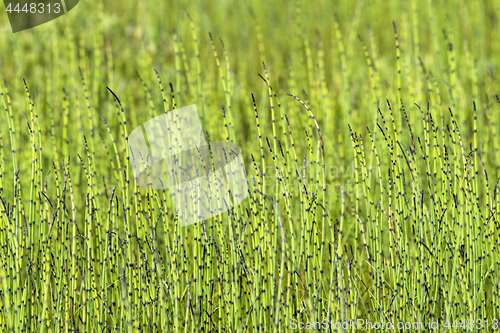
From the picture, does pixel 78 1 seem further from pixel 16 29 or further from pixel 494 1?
pixel 494 1

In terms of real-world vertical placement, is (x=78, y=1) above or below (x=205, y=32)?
above

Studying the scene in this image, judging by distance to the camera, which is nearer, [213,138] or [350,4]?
[213,138]

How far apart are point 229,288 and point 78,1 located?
2372 mm

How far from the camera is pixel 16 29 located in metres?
2.48

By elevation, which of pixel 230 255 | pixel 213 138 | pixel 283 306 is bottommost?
pixel 283 306

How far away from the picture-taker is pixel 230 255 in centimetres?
112

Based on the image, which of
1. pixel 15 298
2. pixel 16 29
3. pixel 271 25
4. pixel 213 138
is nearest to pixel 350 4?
pixel 271 25

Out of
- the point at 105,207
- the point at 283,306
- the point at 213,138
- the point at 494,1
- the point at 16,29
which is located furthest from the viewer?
the point at 494,1

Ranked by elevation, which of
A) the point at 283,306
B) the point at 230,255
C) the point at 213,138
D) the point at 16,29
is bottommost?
the point at 283,306

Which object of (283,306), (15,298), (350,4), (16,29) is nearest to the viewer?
(15,298)

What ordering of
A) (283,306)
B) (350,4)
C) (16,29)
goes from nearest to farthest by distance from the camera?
(283,306) → (16,29) → (350,4)

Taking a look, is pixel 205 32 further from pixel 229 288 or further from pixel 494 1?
pixel 229 288

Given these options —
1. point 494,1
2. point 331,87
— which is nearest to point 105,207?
point 331,87

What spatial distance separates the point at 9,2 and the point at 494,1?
302 centimetres
